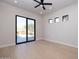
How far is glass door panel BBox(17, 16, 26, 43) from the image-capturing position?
5.81m

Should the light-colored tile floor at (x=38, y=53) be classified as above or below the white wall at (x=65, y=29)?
below

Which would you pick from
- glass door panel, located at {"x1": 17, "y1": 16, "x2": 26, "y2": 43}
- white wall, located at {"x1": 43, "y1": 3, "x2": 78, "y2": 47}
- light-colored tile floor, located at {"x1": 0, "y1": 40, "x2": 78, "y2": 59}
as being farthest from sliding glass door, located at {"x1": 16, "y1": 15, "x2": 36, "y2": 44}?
light-colored tile floor, located at {"x1": 0, "y1": 40, "x2": 78, "y2": 59}

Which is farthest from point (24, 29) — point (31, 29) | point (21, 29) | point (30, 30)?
point (31, 29)

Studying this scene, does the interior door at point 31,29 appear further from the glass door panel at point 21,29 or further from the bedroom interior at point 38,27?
the glass door panel at point 21,29

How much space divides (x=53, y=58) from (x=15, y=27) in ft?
11.7

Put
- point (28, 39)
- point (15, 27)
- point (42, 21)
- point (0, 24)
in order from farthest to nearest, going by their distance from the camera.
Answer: point (42, 21) → point (28, 39) → point (15, 27) → point (0, 24)

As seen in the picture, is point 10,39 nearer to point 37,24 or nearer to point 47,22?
point 37,24

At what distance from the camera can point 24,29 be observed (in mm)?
6273

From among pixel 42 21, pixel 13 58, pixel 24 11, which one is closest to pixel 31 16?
pixel 24 11

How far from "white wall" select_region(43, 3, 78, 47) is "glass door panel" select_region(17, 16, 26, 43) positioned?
86.6 inches

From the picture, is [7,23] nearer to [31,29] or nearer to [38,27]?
[31,29]

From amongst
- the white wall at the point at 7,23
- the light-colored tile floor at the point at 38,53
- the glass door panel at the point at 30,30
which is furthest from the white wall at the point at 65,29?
the white wall at the point at 7,23

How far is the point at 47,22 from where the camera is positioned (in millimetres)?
7211

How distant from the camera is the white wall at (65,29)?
468 cm
